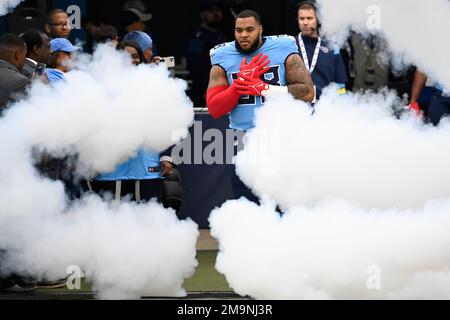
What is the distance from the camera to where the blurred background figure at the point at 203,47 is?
1493 cm

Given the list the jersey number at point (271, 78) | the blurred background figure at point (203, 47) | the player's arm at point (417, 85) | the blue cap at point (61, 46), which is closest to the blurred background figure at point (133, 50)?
the blue cap at point (61, 46)

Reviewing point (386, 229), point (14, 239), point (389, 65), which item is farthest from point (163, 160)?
point (389, 65)

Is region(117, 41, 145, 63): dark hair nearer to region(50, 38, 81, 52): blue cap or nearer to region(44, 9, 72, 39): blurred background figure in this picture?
region(50, 38, 81, 52): blue cap

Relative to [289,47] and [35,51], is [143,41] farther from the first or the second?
[289,47]

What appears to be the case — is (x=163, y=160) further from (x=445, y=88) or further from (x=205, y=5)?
(x=205, y=5)

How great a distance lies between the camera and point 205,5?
607 inches

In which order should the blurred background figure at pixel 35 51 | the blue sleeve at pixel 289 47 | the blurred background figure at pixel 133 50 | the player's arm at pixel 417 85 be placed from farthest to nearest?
the player's arm at pixel 417 85
the blurred background figure at pixel 35 51
the blurred background figure at pixel 133 50
the blue sleeve at pixel 289 47

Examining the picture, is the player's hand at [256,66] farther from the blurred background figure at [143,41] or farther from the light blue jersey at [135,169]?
the blurred background figure at [143,41]

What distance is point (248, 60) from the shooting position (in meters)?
10.4

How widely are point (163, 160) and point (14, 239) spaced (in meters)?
1.81

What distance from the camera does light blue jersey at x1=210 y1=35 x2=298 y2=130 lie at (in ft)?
33.8

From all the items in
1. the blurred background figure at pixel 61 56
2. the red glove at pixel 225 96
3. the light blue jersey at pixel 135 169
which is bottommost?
the light blue jersey at pixel 135 169

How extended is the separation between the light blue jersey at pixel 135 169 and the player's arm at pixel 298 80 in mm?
1358
